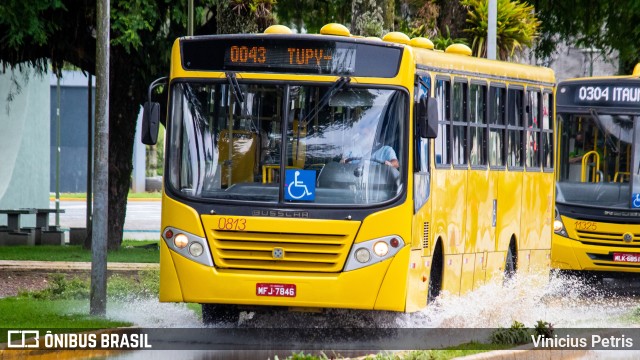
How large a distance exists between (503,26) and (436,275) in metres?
14.6

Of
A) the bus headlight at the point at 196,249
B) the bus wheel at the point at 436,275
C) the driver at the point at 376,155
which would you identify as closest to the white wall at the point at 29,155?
the bus wheel at the point at 436,275

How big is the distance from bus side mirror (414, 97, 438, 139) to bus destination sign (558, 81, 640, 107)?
8361mm

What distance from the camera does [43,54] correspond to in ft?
85.4

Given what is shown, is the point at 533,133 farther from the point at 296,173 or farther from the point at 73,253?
the point at 73,253

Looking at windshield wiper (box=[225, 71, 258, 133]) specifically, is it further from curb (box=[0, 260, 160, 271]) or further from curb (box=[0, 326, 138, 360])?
curb (box=[0, 260, 160, 271])

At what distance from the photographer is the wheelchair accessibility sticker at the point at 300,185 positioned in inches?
558

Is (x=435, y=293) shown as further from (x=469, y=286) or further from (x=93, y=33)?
(x=93, y=33)

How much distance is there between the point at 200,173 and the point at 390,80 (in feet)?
6.51

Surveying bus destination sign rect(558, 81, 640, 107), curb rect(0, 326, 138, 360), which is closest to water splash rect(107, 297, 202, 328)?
curb rect(0, 326, 138, 360)

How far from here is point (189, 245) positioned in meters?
14.3

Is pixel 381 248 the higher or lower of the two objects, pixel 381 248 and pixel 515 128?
the lower

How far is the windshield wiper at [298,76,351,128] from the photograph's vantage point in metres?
14.3

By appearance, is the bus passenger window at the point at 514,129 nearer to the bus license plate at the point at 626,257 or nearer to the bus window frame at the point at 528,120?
the bus window frame at the point at 528,120

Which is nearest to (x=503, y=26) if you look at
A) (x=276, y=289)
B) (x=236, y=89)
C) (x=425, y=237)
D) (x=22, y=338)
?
(x=425, y=237)
